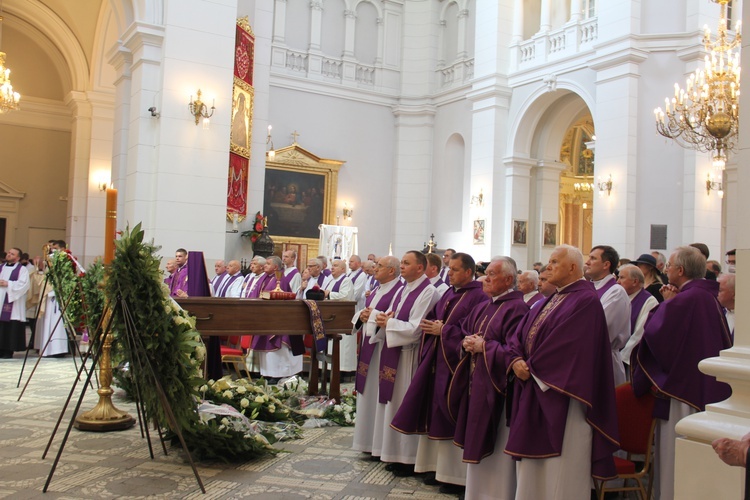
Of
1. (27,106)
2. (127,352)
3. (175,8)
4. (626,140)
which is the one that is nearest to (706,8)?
(626,140)

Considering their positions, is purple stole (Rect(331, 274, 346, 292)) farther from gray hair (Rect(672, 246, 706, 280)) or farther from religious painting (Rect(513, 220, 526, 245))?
religious painting (Rect(513, 220, 526, 245))

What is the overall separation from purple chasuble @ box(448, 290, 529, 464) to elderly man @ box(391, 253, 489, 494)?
0.60ft

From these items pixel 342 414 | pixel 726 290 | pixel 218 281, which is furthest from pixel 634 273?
pixel 218 281

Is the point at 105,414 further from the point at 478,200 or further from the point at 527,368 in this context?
the point at 478,200

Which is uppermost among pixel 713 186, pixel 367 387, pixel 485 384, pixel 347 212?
pixel 713 186

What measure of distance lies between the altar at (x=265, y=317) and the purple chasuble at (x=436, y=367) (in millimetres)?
2217

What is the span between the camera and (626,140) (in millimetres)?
13891

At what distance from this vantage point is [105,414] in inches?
242

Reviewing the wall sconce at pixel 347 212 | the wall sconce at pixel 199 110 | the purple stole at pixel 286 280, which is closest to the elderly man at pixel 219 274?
the purple stole at pixel 286 280

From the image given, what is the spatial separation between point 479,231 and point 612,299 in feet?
42.3

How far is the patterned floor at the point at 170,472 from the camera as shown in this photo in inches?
181

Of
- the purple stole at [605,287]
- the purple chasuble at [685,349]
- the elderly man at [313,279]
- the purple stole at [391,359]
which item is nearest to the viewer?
the purple chasuble at [685,349]

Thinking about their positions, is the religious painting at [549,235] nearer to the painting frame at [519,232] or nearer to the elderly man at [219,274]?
the painting frame at [519,232]

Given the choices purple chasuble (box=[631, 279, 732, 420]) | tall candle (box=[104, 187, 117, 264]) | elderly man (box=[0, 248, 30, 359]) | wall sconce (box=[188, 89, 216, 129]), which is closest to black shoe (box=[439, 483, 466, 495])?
purple chasuble (box=[631, 279, 732, 420])
